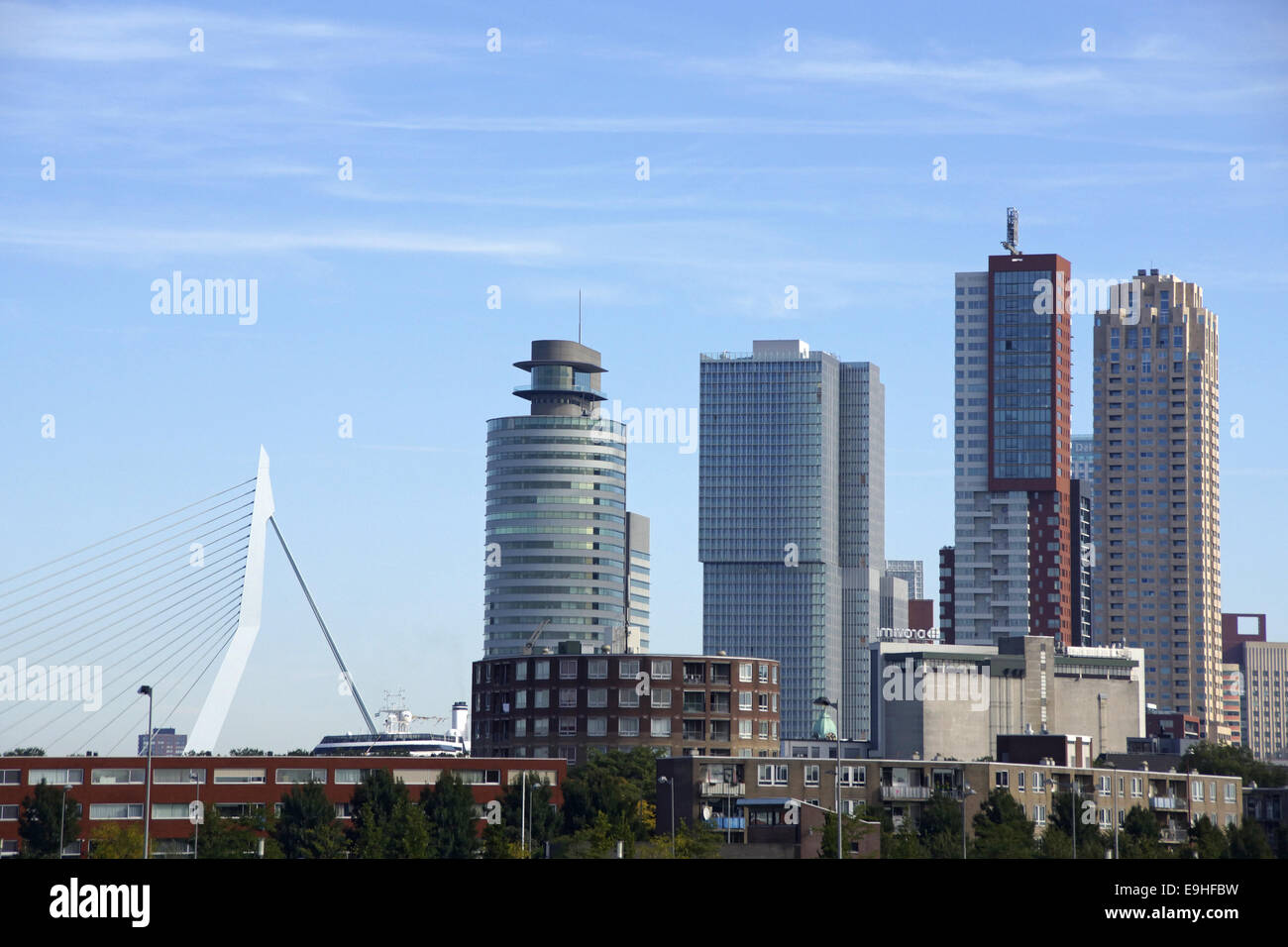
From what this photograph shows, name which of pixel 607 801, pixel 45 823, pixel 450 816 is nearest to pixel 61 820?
pixel 45 823

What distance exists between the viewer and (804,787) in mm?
165500

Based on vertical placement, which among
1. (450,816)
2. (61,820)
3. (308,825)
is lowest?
(308,825)

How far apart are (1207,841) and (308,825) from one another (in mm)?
76573

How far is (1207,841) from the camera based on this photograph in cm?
15475

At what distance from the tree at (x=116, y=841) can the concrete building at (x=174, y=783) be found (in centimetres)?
682

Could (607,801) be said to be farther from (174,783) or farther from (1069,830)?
(1069,830)

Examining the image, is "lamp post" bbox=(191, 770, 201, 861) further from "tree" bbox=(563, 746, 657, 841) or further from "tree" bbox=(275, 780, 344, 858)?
"tree" bbox=(563, 746, 657, 841)

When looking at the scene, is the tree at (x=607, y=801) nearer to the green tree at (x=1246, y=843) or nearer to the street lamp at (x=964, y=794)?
the street lamp at (x=964, y=794)

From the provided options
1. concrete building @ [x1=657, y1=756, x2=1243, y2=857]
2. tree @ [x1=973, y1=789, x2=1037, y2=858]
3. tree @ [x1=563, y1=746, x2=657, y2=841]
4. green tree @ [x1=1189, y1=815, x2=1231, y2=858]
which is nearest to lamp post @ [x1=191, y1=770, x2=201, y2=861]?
tree @ [x1=563, y1=746, x2=657, y2=841]

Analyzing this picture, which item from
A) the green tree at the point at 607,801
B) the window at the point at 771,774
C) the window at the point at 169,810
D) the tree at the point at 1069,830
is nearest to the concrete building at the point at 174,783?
the window at the point at 169,810

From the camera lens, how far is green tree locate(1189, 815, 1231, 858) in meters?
153
